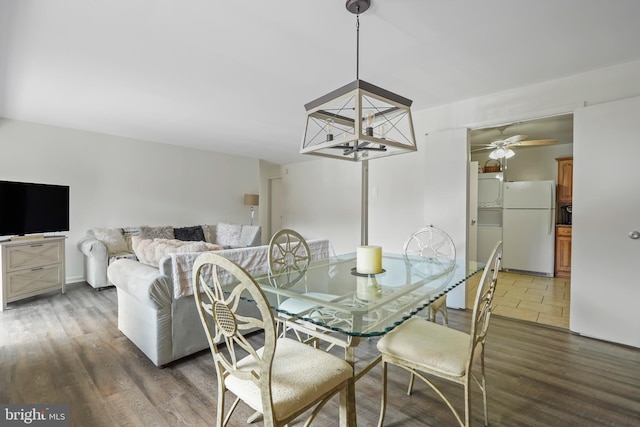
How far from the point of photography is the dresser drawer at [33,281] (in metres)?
3.17

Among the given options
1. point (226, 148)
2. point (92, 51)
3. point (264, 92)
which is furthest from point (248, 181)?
point (92, 51)

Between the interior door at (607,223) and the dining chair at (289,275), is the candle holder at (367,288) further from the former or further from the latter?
the interior door at (607,223)

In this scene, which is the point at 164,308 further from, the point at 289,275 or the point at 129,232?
the point at 129,232

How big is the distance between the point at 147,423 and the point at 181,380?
368 millimetres

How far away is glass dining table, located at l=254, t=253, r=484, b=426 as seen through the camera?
1195 mm

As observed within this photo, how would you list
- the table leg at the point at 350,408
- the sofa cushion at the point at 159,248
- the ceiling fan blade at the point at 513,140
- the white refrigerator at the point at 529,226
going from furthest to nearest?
the white refrigerator at the point at 529,226
the ceiling fan blade at the point at 513,140
the sofa cushion at the point at 159,248
the table leg at the point at 350,408

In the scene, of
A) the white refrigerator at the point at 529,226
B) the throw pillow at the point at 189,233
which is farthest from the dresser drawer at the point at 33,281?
the white refrigerator at the point at 529,226

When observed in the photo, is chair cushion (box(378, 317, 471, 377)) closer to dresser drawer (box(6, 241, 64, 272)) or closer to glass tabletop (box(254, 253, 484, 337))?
glass tabletop (box(254, 253, 484, 337))

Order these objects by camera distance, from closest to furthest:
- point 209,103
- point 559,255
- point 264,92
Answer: point 264,92 < point 209,103 < point 559,255

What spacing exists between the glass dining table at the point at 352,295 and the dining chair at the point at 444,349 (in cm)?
A: 14

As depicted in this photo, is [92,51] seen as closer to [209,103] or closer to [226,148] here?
[209,103]

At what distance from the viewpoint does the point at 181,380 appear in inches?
72.6

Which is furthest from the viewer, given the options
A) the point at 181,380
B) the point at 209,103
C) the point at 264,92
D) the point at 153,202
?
the point at 153,202

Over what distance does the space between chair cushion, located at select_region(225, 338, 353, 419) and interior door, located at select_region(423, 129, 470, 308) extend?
2439mm
